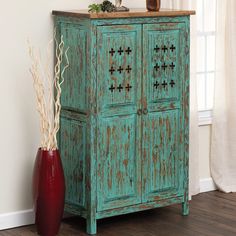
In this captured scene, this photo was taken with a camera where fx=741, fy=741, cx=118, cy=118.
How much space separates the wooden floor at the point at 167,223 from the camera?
17.4 ft

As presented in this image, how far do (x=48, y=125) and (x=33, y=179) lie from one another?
399 mm

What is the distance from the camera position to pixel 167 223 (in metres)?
5.52

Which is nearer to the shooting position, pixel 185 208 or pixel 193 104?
pixel 185 208

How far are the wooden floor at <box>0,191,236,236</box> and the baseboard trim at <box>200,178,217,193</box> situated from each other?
1.19 ft

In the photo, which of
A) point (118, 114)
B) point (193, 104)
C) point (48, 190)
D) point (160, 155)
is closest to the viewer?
point (48, 190)

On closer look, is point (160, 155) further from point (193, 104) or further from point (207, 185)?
point (207, 185)

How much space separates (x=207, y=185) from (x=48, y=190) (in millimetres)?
1833

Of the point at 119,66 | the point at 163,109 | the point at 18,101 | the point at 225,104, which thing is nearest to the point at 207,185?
the point at 225,104

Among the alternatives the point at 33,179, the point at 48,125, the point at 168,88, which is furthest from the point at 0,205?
the point at 168,88

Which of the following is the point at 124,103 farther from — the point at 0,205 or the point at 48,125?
the point at 0,205

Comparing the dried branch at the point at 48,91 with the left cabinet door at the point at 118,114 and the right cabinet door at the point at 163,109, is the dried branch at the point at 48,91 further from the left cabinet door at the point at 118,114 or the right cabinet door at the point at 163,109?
the right cabinet door at the point at 163,109

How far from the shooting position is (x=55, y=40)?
213 inches

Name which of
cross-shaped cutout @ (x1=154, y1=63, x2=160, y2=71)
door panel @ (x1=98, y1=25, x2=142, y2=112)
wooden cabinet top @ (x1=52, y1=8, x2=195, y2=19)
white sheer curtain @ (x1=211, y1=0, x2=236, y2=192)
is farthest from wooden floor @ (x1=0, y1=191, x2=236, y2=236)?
wooden cabinet top @ (x1=52, y1=8, x2=195, y2=19)

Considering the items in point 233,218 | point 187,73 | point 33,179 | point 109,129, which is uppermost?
point 187,73
